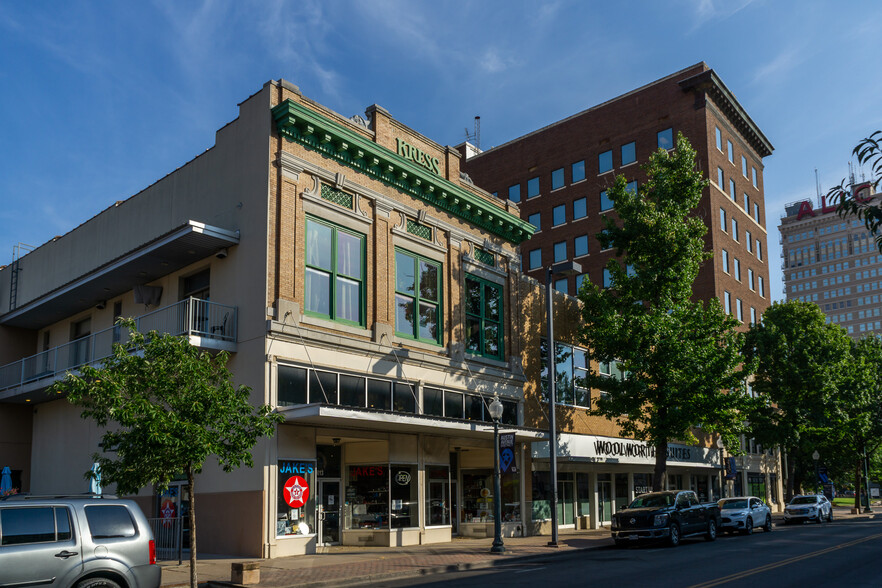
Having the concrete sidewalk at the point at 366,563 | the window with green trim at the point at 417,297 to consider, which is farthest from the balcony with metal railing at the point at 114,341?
the concrete sidewalk at the point at 366,563

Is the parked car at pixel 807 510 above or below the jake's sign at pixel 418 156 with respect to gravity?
below

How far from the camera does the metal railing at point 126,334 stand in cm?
2123

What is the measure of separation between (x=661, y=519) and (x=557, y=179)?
1402 inches

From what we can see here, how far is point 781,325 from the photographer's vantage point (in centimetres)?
4475

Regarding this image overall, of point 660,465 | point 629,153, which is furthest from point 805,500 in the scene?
point 629,153

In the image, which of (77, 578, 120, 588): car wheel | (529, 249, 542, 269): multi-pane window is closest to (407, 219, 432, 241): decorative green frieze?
(77, 578, 120, 588): car wheel

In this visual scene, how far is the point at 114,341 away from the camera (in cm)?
2430

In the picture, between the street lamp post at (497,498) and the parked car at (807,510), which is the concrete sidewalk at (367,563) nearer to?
the street lamp post at (497,498)

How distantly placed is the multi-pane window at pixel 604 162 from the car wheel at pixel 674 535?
33.1 metres

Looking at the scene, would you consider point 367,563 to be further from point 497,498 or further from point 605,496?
point 605,496

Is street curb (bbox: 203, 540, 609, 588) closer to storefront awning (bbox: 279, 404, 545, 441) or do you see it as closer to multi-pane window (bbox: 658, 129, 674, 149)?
storefront awning (bbox: 279, 404, 545, 441)

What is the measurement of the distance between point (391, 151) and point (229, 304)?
7.10 meters

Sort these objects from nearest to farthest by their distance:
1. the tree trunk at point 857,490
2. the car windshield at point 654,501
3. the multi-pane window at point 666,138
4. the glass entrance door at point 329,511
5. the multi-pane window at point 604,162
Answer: the glass entrance door at point 329,511
the car windshield at point 654,501
the tree trunk at point 857,490
the multi-pane window at point 666,138
the multi-pane window at point 604,162

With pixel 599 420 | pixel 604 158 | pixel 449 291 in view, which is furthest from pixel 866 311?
pixel 449 291
